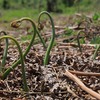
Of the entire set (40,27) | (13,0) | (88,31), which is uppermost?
(40,27)

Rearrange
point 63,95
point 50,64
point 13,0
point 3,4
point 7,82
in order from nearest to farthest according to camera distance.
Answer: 1. point 63,95
2. point 7,82
3. point 50,64
4. point 3,4
5. point 13,0

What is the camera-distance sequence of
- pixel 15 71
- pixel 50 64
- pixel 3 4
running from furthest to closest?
1. pixel 3 4
2. pixel 50 64
3. pixel 15 71

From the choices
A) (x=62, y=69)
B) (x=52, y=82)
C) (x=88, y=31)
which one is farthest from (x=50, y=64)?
(x=88, y=31)

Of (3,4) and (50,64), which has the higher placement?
(50,64)

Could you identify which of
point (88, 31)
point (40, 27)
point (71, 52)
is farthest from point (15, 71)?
point (88, 31)

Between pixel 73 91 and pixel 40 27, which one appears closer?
pixel 73 91

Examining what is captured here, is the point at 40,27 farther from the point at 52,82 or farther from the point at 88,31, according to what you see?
the point at 88,31

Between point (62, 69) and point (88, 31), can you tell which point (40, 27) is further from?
point (88, 31)

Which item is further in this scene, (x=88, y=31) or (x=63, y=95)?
(x=88, y=31)

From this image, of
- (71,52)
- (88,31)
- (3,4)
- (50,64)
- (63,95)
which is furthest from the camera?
(3,4)
